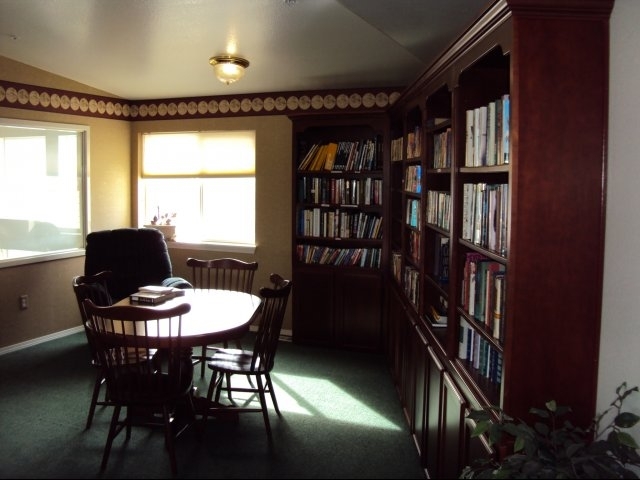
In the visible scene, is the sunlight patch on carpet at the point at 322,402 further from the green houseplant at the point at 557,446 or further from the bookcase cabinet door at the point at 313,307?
the green houseplant at the point at 557,446

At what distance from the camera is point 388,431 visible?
3082 millimetres

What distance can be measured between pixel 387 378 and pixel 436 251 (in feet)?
4.96

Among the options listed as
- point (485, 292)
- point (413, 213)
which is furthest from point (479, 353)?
point (413, 213)

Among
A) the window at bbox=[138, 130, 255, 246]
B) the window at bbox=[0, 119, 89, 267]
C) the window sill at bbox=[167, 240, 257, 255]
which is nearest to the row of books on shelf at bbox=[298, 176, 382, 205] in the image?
the window at bbox=[138, 130, 255, 246]

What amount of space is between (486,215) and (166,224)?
13.6 feet

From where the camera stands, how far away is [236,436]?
3.01 m

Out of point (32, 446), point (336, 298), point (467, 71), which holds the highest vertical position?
point (467, 71)

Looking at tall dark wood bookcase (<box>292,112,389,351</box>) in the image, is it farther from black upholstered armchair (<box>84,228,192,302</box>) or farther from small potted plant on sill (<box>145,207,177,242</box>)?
small potted plant on sill (<box>145,207,177,242</box>)

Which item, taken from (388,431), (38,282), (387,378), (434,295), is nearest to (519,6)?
(434,295)

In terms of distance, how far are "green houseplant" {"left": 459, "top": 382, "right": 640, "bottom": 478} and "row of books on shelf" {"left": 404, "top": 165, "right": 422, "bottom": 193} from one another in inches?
70.0

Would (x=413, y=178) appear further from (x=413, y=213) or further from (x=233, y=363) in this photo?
(x=233, y=363)

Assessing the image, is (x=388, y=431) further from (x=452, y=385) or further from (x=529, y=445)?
(x=529, y=445)

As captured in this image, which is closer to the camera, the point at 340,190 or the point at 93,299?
the point at 93,299

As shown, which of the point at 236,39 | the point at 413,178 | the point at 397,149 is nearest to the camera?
the point at 413,178
